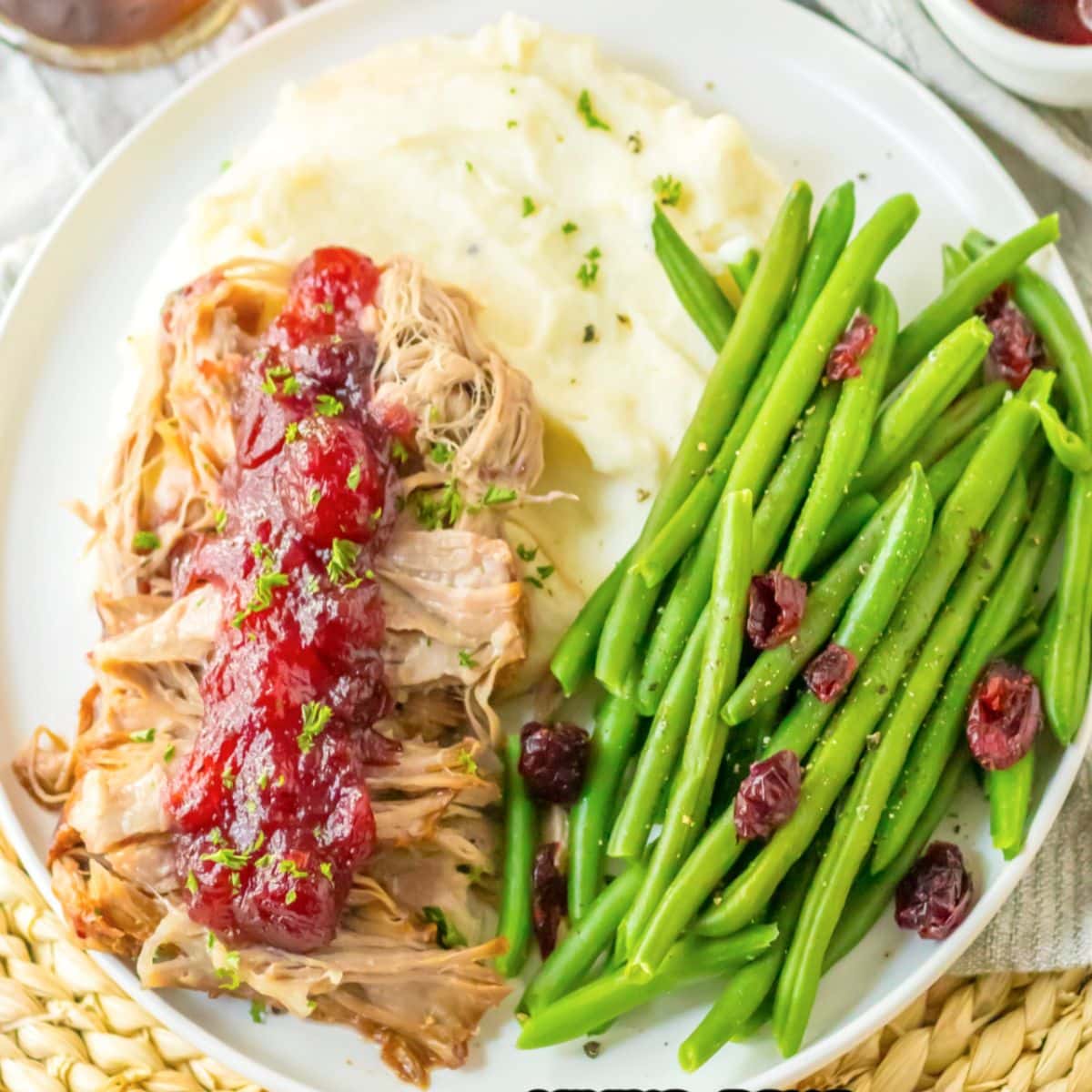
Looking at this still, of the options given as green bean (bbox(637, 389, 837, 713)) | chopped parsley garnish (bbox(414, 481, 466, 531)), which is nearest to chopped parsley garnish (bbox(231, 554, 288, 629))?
chopped parsley garnish (bbox(414, 481, 466, 531))

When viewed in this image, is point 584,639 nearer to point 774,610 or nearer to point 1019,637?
point 774,610

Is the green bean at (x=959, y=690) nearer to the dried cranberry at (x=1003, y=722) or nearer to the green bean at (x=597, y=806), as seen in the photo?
the dried cranberry at (x=1003, y=722)

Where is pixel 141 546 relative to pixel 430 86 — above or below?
below

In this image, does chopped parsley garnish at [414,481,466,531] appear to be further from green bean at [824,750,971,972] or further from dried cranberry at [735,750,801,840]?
green bean at [824,750,971,972]

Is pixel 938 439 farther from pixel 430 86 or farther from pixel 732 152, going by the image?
pixel 430 86

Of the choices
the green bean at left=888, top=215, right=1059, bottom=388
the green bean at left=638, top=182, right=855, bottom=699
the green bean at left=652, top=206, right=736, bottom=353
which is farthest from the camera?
the green bean at left=652, top=206, right=736, bottom=353

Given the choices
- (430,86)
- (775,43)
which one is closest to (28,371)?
(430,86)
